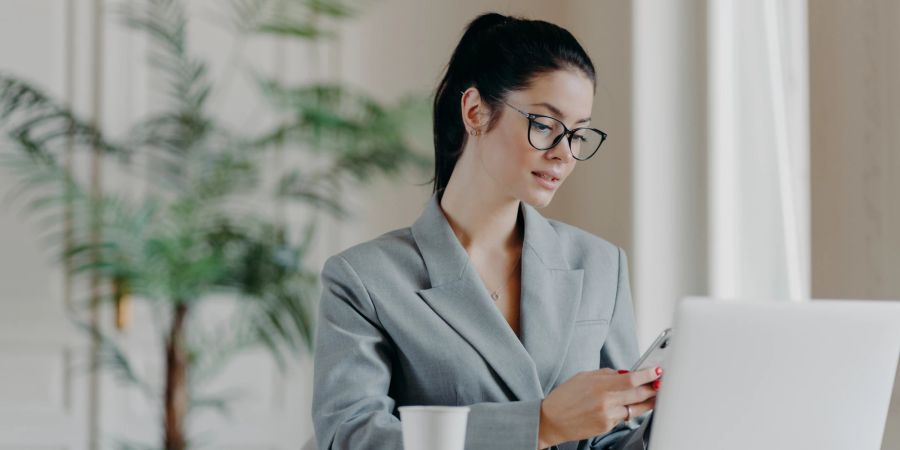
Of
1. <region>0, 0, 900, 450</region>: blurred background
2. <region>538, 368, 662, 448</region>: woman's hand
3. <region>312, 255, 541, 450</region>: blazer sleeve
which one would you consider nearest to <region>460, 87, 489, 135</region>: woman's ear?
<region>312, 255, 541, 450</region>: blazer sleeve

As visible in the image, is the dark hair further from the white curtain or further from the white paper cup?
the white curtain

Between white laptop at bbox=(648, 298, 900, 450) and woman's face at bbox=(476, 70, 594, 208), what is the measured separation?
0.49 m

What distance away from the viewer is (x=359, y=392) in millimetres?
1548

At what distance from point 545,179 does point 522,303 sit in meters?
0.19

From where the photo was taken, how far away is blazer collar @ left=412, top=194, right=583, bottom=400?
1641mm

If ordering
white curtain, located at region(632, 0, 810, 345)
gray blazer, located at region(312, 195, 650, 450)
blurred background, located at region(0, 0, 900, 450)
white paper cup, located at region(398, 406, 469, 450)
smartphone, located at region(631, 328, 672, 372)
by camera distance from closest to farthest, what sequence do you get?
1. white paper cup, located at region(398, 406, 469, 450)
2. smartphone, located at region(631, 328, 672, 372)
3. gray blazer, located at region(312, 195, 650, 450)
4. white curtain, located at region(632, 0, 810, 345)
5. blurred background, located at region(0, 0, 900, 450)

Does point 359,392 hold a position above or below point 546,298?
below

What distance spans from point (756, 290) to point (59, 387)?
7.14 feet

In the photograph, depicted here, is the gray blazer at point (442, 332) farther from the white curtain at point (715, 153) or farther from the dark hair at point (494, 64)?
the white curtain at point (715, 153)

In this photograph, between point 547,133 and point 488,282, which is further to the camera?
point 488,282

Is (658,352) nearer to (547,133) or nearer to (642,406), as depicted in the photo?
(642,406)

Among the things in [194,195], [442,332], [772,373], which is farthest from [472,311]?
[194,195]

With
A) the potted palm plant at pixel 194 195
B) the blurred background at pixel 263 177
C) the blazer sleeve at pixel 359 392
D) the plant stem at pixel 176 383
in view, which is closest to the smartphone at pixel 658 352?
the blazer sleeve at pixel 359 392

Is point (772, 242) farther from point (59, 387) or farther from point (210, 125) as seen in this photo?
point (59, 387)
